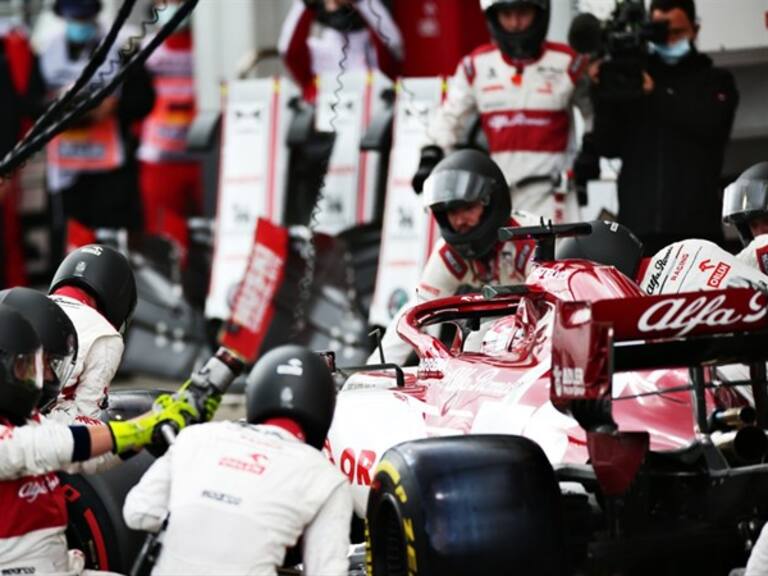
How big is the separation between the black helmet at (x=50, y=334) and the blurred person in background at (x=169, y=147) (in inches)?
359

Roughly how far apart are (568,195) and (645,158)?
489mm

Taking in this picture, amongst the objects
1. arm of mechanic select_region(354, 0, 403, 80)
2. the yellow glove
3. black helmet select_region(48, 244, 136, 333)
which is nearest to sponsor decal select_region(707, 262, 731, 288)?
the yellow glove

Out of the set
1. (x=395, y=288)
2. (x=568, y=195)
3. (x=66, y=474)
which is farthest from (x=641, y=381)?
(x=395, y=288)

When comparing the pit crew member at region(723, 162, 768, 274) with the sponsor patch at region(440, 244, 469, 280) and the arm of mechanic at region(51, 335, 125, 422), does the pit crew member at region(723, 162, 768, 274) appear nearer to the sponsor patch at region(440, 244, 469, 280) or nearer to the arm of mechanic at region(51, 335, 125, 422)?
the sponsor patch at region(440, 244, 469, 280)

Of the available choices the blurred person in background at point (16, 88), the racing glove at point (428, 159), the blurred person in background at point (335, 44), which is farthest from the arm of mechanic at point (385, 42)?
the blurred person in background at point (16, 88)

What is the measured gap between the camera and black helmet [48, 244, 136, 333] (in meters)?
9.08

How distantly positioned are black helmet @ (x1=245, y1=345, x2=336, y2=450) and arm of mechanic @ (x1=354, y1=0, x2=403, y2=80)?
7.68 meters

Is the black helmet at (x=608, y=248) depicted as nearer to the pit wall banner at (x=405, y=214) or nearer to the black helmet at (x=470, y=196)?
the black helmet at (x=470, y=196)

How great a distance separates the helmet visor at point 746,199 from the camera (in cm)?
900

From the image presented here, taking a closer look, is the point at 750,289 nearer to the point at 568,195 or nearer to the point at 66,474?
the point at 66,474

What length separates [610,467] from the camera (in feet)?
22.2

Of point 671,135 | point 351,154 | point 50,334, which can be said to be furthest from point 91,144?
point 50,334

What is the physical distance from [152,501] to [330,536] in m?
0.55

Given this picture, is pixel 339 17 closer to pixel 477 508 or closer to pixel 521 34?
pixel 521 34
